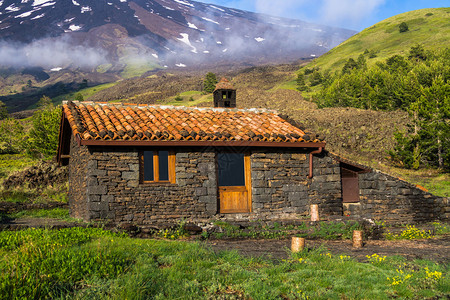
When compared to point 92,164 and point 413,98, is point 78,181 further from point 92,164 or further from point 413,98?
point 413,98

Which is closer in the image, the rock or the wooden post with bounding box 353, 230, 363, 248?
the wooden post with bounding box 353, 230, 363, 248

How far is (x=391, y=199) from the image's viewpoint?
15000 mm

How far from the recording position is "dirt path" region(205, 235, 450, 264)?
8.73 m

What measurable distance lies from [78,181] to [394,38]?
11524 cm

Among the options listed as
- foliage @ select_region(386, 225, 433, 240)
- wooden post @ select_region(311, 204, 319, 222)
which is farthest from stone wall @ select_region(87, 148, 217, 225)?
foliage @ select_region(386, 225, 433, 240)

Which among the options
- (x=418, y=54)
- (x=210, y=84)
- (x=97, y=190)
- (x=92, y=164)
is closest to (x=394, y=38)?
(x=418, y=54)

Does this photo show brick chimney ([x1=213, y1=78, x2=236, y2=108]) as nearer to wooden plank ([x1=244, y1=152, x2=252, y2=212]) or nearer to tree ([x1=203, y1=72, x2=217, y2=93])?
wooden plank ([x1=244, y1=152, x2=252, y2=212])

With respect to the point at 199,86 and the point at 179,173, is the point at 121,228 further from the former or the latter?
the point at 199,86

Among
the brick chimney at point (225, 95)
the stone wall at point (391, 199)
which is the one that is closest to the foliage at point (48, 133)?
the brick chimney at point (225, 95)

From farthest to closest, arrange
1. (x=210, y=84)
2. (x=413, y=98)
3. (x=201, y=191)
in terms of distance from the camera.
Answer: (x=210, y=84)
(x=413, y=98)
(x=201, y=191)

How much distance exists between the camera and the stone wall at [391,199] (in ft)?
48.8

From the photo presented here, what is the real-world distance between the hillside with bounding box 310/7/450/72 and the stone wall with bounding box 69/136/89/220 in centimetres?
8443

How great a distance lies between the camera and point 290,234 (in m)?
11.3

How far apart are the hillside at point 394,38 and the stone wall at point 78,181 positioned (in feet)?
277
